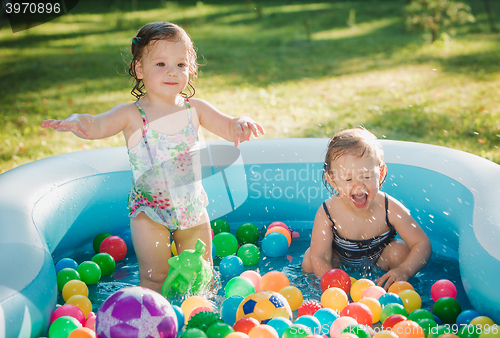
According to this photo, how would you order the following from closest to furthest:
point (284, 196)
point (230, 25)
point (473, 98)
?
point (284, 196) → point (473, 98) → point (230, 25)

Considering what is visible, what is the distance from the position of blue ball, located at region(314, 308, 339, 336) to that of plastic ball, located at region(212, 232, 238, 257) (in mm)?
895

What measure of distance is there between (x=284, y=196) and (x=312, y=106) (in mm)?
2922

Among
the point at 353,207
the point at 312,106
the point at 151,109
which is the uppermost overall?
the point at 151,109

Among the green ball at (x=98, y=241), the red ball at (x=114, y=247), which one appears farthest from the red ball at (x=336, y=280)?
the green ball at (x=98, y=241)

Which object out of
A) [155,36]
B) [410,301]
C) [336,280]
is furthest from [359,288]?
[155,36]

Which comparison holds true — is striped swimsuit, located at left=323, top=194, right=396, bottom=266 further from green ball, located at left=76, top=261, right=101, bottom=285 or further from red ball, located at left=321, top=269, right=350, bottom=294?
green ball, located at left=76, top=261, right=101, bottom=285

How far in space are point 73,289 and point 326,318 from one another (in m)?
1.16

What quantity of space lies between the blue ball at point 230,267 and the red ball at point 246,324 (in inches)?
25.1

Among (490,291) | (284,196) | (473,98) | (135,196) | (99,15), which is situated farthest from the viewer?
(99,15)

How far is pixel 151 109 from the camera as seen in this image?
7.97 feet

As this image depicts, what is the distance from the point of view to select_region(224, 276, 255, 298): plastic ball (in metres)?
2.21

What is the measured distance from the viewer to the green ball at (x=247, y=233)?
114 inches

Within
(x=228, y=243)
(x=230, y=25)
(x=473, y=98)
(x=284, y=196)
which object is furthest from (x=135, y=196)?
(x=230, y=25)

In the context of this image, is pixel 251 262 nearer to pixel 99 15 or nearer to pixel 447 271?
pixel 447 271
